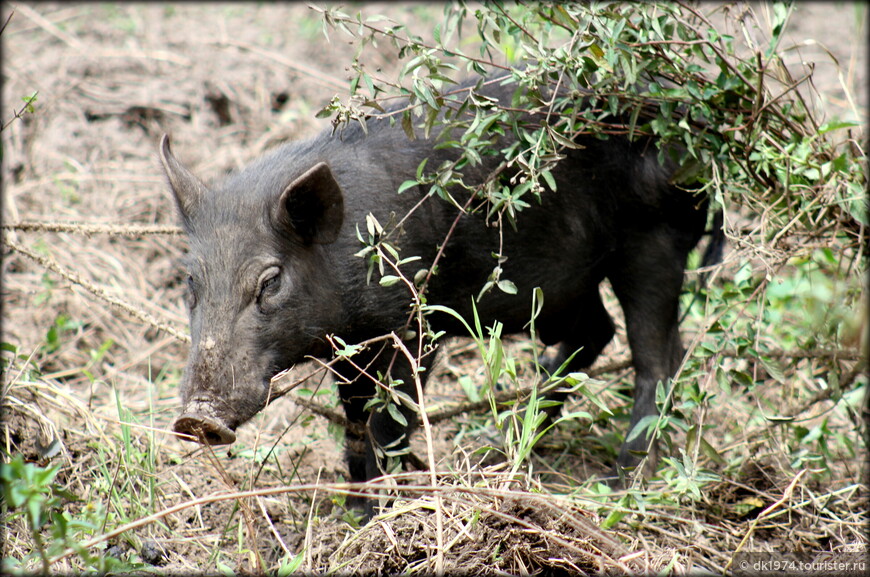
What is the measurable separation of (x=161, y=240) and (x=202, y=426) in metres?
3.10

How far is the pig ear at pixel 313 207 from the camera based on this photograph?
3.56 metres

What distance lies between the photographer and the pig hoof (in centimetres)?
330

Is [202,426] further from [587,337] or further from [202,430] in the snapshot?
[587,337]

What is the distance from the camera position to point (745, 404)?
5.07m

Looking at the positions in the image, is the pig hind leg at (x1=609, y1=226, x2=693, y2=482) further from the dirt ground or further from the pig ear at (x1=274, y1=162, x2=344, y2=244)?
the pig ear at (x1=274, y1=162, x2=344, y2=244)

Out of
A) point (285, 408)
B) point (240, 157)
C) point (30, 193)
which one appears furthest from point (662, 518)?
point (30, 193)

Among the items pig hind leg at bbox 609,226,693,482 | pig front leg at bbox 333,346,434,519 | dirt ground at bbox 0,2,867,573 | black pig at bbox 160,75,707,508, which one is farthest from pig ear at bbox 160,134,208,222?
pig hind leg at bbox 609,226,693,482

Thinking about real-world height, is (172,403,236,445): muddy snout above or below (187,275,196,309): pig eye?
below

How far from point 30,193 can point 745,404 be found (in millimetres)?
4849

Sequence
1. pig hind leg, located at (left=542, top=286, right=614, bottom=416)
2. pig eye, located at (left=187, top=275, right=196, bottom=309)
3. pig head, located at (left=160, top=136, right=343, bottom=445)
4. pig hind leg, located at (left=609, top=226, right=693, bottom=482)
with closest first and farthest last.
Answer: pig head, located at (left=160, top=136, right=343, bottom=445) < pig eye, located at (left=187, top=275, right=196, bottom=309) < pig hind leg, located at (left=609, top=226, right=693, bottom=482) < pig hind leg, located at (left=542, top=286, right=614, bottom=416)

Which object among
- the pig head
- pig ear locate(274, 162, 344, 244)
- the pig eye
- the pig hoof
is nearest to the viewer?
the pig hoof

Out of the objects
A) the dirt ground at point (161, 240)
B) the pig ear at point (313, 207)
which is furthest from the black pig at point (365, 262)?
the dirt ground at point (161, 240)

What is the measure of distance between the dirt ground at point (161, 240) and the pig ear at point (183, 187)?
68 centimetres

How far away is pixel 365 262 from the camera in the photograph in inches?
150
